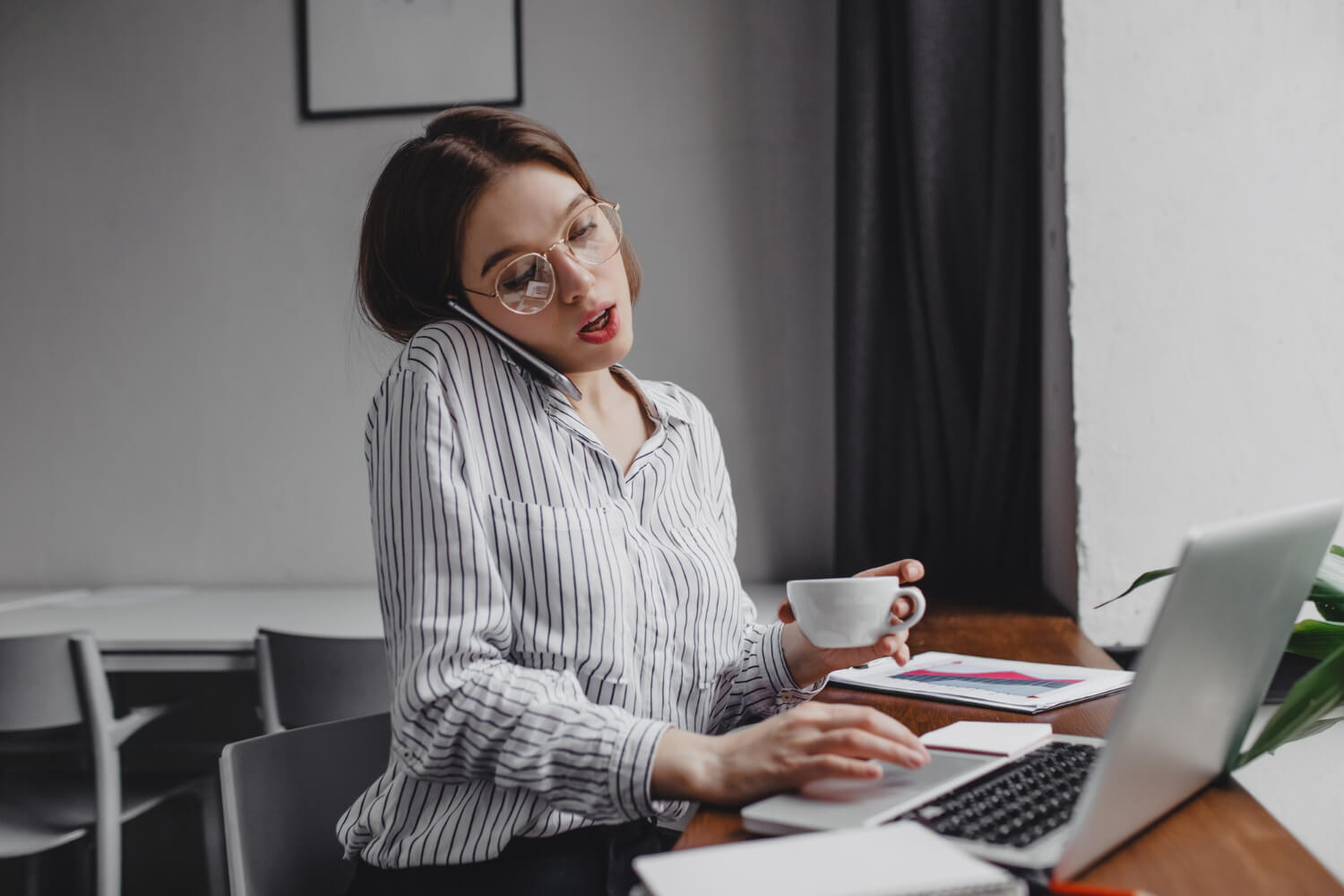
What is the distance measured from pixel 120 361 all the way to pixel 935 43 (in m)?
2.15

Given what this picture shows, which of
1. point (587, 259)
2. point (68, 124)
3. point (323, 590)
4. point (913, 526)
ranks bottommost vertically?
point (323, 590)

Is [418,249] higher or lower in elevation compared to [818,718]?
higher

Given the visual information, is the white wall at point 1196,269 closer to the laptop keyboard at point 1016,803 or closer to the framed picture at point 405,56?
the laptop keyboard at point 1016,803

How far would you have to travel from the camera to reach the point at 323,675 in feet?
5.84

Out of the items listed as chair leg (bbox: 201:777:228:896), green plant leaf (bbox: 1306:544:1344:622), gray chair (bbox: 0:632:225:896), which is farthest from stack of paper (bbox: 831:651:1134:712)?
chair leg (bbox: 201:777:228:896)

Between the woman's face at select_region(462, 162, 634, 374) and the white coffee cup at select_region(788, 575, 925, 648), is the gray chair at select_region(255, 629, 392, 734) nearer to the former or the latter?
the woman's face at select_region(462, 162, 634, 374)

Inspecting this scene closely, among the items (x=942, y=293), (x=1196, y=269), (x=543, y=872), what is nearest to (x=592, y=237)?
(x=543, y=872)

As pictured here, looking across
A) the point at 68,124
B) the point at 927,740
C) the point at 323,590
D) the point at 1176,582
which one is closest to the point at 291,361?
the point at 323,590

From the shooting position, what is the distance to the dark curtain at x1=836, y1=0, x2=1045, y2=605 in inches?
79.7

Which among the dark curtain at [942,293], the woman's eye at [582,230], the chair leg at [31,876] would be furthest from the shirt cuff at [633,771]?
the chair leg at [31,876]

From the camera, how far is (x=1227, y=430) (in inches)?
63.3

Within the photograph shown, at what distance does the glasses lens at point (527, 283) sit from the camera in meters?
1.03

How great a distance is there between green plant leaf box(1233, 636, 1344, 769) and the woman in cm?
24

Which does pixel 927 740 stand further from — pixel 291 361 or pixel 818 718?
pixel 291 361
